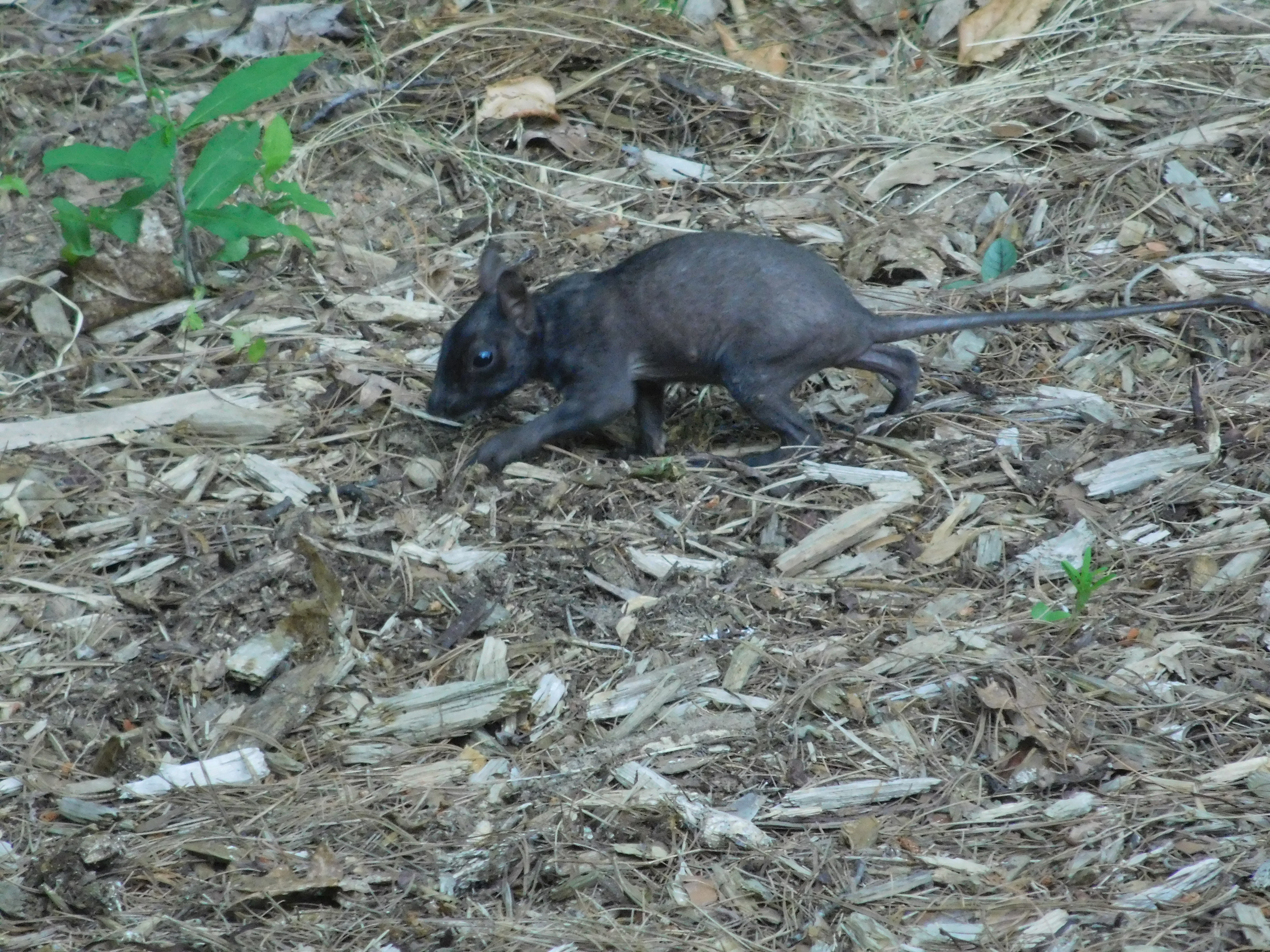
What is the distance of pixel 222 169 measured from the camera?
5.69 meters

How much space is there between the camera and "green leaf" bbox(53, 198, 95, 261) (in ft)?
19.1

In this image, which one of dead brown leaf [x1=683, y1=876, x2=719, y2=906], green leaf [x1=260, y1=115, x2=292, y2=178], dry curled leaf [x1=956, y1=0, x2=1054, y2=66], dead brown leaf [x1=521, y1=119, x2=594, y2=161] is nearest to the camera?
dead brown leaf [x1=683, y1=876, x2=719, y2=906]

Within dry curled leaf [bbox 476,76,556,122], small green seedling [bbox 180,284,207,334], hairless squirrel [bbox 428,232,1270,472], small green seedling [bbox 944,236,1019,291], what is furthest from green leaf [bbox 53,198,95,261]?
small green seedling [bbox 944,236,1019,291]

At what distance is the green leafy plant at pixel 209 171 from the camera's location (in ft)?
17.6

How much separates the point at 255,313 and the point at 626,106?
2371 millimetres

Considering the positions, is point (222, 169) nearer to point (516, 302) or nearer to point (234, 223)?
point (234, 223)

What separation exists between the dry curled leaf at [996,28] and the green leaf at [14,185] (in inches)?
193

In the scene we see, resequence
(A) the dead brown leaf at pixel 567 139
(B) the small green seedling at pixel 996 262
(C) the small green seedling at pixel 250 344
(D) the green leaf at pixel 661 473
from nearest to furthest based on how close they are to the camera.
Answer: (D) the green leaf at pixel 661 473
(C) the small green seedling at pixel 250 344
(B) the small green seedling at pixel 996 262
(A) the dead brown leaf at pixel 567 139

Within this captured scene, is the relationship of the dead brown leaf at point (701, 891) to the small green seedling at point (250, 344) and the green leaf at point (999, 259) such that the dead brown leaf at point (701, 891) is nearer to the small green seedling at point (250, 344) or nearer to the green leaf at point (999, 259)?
the small green seedling at point (250, 344)

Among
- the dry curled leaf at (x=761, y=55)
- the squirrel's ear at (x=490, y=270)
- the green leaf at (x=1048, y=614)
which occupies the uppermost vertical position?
the dry curled leaf at (x=761, y=55)

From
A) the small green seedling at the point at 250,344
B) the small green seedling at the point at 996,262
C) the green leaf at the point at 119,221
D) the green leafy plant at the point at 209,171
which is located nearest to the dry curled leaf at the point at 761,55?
the small green seedling at the point at 996,262

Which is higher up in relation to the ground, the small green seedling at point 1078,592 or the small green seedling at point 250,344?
the small green seedling at point 1078,592

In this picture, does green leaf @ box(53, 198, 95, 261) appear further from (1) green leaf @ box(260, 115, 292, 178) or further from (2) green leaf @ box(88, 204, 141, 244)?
(1) green leaf @ box(260, 115, 292, 178)

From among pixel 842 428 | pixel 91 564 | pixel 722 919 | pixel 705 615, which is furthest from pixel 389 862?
pixel 842 428
